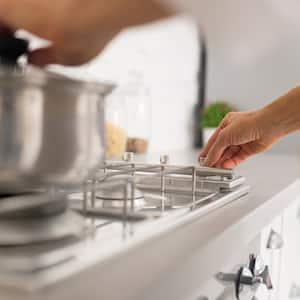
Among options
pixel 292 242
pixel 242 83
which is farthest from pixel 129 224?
pixel 242 83


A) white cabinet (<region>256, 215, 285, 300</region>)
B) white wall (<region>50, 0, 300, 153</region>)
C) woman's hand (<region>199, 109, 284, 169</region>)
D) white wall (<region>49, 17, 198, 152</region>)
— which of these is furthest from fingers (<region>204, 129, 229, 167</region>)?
white wall (<region>50, 0, 300, 153</region>)

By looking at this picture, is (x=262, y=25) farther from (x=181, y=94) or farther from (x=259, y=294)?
(x=259, y=294)

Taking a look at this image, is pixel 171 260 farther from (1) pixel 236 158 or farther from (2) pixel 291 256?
(2) pixel 291 256

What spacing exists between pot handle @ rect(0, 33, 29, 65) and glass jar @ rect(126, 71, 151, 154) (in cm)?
99

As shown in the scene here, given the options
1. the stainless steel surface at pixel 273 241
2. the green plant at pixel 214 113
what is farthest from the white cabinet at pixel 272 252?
the green plant at pixel 214 113

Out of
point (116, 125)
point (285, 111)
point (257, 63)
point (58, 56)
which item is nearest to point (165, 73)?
point (257, 63)

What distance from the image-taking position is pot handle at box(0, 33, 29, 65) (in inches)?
17.3

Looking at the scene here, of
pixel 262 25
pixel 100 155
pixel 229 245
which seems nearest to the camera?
pixel 100 155

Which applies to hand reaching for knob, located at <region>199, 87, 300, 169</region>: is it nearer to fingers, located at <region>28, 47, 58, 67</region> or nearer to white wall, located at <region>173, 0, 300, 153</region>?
fingers, located at <region>28, 47, 58, 67</region>

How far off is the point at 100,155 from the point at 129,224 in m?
0.09

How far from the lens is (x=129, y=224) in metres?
0.47

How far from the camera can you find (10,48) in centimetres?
44

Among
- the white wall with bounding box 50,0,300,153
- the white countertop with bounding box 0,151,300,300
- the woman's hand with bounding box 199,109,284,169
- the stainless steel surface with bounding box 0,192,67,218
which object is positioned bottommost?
the white countertop with bounding box 0,151,300,300

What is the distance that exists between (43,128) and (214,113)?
5.33 ft
